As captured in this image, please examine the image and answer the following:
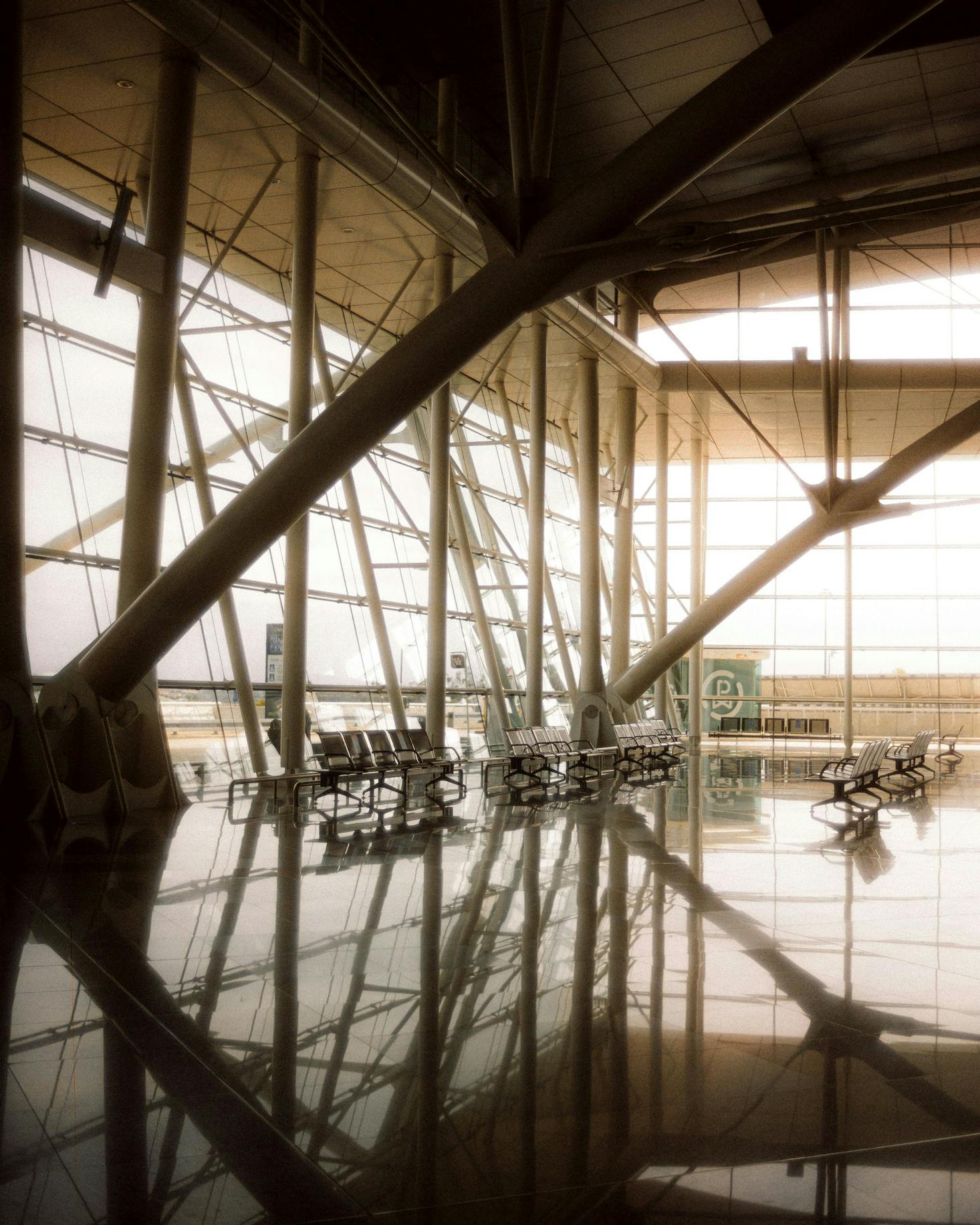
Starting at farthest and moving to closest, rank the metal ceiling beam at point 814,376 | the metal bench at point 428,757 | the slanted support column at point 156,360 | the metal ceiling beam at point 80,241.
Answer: the metal ceiling beam at point 814,376 < the metal bench at point 428,757 < the slanted support column at point 156,360 < the metal ceiling beam at point 80,241

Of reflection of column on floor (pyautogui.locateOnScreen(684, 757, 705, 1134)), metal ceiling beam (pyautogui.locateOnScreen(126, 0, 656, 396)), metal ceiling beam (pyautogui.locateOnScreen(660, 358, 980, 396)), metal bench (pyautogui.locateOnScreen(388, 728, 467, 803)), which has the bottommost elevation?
reflection of column on floor (pyautogui.locateOnScreen(684, 757, 705, 1134))

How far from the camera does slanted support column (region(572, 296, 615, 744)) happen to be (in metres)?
23.5

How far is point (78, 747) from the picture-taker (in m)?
11.6

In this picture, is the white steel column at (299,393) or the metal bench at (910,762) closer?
the white steel column at (299,393)

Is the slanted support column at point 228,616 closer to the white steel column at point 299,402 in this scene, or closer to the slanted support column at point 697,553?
the white steel column at point 299,402

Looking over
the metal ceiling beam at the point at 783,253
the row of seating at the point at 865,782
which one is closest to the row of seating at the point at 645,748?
the row of seating at the point at 865,782

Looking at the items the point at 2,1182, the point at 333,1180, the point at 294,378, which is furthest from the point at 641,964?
the point at 294,378

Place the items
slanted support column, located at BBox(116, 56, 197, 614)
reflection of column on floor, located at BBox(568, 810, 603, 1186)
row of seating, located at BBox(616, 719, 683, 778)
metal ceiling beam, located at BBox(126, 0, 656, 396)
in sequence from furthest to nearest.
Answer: row of seating, located at BBox(616, 719, 683, 778), slanted support column, located at BBox(116, 56, 197, 614), metal ceiling beam, located at BBox(126, 0, 656, 396), reflection of column on floor, located at BBox(568, 810, 603, 1186)

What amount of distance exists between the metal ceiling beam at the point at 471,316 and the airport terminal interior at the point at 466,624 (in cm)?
4

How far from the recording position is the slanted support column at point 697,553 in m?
32.0

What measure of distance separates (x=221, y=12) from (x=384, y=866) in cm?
968

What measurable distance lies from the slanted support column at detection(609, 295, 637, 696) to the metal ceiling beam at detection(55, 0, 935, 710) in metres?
15.9

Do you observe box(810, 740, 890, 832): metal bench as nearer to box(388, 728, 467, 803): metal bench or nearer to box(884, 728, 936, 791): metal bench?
box(884, 728, 936, 791): metal bench

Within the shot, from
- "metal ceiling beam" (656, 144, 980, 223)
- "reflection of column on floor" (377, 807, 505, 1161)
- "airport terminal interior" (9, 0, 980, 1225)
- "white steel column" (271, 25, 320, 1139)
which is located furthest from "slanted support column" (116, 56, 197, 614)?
"metal ceiling beam" (656, 144, 980, 223)
